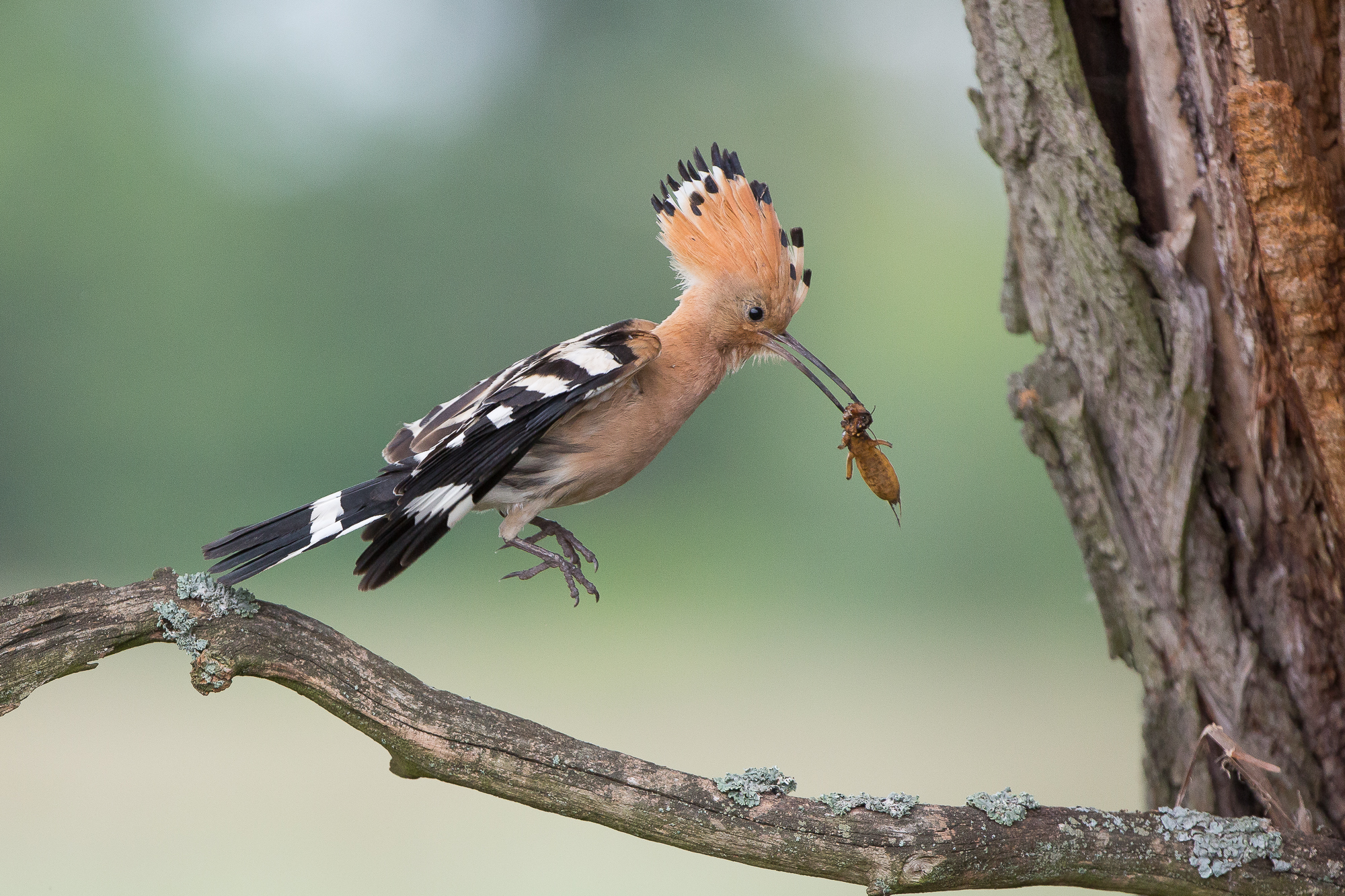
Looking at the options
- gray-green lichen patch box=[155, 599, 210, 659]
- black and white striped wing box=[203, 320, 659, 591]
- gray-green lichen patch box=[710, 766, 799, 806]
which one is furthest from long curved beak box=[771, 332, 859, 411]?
gray-green lichen patch box=[155, 599, 210, 659]

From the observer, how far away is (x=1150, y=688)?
2111 mm

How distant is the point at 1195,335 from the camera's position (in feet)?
5.96

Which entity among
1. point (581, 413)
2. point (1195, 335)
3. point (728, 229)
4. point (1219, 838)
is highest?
point (728, 229)

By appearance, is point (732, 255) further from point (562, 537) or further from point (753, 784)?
point (753, 784)

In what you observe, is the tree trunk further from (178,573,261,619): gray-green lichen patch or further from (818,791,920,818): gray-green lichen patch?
(178,573,261,619): gray-green lichen patch

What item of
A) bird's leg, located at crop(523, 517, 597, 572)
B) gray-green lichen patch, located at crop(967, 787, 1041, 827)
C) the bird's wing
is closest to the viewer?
the bird's wing

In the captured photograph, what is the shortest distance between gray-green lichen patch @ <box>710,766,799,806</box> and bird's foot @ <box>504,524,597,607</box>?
294mm

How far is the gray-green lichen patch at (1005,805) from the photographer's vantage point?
152cm

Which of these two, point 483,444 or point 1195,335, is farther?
point 1195,335

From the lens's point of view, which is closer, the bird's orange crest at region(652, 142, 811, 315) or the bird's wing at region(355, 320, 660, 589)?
the bird's wing at region(355, 320, 660, 589)

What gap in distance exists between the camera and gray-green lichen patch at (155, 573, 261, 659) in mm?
1439

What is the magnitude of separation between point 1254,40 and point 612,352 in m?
0.99

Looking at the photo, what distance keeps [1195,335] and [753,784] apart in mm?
986

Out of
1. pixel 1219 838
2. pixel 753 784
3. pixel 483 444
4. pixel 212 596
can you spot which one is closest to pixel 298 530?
pixel 212 596
